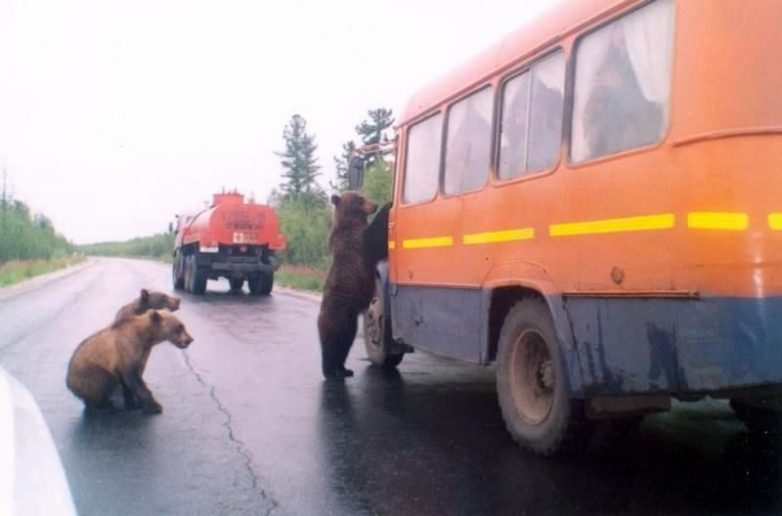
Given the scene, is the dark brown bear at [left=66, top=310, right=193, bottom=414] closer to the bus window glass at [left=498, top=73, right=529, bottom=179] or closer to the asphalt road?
the asphalt road

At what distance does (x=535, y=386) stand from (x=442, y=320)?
4.66ft

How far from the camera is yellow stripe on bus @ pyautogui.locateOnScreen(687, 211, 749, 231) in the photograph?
15.0 ft

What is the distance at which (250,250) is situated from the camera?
27.9m

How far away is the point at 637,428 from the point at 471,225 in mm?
1968

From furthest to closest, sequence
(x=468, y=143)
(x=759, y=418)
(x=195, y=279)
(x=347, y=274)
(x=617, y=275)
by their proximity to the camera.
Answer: (x=195, y=279) → (x=347, y=274) → (x=468, y=143) → (x=759, y=418) → (x=617, y=275)

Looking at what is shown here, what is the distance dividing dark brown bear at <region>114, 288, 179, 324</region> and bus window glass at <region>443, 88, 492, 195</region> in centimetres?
291

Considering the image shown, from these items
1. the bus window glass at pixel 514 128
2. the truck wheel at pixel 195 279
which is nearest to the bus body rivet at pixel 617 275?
the bus window glass at pixel 514 128

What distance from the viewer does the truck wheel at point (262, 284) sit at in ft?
91.2

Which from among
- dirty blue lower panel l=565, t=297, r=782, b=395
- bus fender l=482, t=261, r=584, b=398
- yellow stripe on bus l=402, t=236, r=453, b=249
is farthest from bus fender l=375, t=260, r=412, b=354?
dirty blue lower panel l=565, t=297, r=782, b=395

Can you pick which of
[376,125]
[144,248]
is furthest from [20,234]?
[144,248]

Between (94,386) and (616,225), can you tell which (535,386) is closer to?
(616,225)

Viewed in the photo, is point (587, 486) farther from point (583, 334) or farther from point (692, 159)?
point (692, 159)

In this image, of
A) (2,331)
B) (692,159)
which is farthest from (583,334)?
(2,331)

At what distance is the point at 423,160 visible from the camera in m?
8.69
